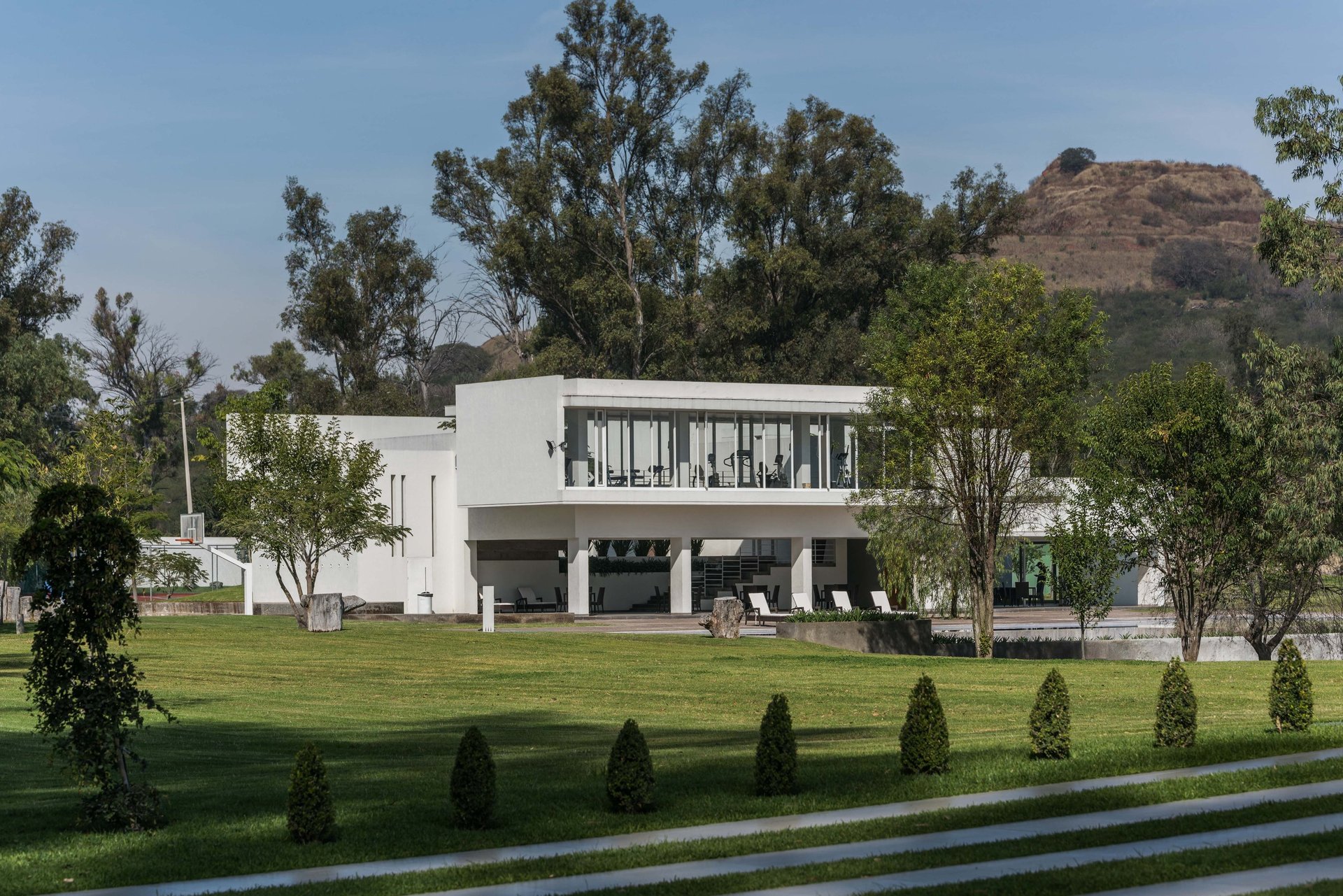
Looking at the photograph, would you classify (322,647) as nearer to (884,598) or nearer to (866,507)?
(866,507)

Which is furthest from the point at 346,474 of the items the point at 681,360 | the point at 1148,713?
the point at 681,360

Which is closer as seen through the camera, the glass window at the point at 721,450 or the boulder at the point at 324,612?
the boulder at the point at 324,612

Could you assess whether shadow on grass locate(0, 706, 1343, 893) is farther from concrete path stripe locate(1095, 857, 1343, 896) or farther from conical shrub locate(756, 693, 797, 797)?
concrete path stripe locate(1095, 857, 1343, 896)

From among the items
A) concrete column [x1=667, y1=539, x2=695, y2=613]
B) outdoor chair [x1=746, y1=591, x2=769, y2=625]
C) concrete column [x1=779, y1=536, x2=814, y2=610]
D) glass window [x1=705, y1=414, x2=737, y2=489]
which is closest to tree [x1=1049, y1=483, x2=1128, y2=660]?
outdoor chair [x1=746, y1=591, x2=769, y2=625]

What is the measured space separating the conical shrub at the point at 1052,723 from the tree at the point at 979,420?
1839 cm

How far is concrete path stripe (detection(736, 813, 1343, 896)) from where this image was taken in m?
8.59

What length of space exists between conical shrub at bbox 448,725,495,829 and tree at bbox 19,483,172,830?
7.13 ft

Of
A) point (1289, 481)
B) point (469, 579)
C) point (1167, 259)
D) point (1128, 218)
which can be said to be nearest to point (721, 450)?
point (469, 579)

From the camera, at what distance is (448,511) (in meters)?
52.5

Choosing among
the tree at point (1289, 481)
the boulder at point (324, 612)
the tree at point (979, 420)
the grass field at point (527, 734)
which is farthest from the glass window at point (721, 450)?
the tree at point (1289, 481)

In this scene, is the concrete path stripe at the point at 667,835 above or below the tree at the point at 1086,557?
below

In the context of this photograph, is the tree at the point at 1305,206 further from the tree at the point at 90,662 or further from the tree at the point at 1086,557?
the tree at the point at 90,662

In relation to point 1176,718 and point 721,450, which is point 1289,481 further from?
point 721,450

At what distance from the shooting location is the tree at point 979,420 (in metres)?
31.7
